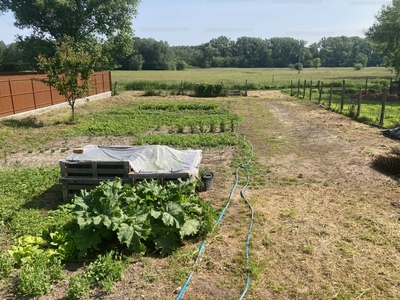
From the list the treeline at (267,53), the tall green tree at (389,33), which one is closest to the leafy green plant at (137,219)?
the tall green tree at (389,33)

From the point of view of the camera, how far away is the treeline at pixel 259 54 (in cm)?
9504

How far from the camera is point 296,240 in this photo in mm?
4684

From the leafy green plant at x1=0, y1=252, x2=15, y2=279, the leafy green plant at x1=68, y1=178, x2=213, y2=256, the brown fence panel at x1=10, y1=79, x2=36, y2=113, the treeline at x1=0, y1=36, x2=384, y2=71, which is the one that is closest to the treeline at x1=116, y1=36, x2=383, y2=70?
the treeline at x1=0, y1=36, x2=384, y2=71

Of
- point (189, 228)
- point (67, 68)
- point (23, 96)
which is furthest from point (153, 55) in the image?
point (189, 228)

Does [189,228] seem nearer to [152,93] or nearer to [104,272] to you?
[104,272]

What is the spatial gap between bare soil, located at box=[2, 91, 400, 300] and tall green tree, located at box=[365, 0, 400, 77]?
1156 inches

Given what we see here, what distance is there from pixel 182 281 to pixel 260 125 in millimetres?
11735

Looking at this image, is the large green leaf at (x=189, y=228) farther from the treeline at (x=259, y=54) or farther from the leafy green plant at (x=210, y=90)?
the treeline at (x=259, y=54)

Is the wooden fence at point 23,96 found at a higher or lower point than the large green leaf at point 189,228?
higher

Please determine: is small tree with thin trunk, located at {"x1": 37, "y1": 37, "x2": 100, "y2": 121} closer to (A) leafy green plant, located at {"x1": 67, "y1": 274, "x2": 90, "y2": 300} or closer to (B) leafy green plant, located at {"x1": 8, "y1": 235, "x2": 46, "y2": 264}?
(B) leafy green plant, located at {"x1": 8, "y1": 235, "x2": 46, "y2": 264}

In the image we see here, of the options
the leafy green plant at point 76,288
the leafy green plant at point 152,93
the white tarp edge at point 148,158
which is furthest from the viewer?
the leafy green plant at point 152,93

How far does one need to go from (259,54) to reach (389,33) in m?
83.5

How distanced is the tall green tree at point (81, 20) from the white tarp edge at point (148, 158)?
27.9 m

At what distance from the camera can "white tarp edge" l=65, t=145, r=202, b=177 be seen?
6402 mm
